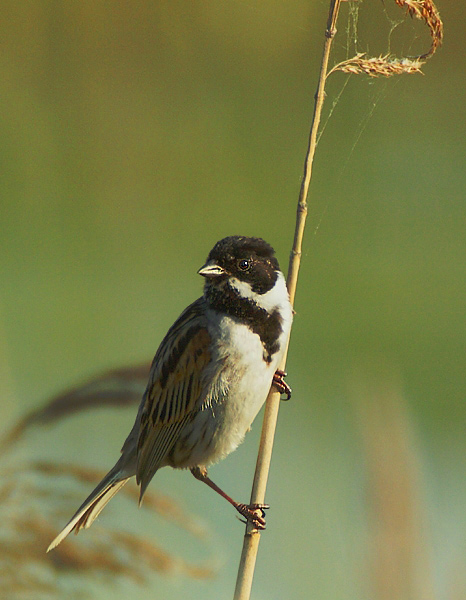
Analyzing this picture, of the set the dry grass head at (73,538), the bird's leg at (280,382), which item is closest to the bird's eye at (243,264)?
the bird's leg at (280,382)

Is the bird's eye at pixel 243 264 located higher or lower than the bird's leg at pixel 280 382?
higher

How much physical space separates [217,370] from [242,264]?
303mm

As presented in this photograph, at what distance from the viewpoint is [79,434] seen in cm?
172

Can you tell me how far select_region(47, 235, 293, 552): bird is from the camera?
183 cm

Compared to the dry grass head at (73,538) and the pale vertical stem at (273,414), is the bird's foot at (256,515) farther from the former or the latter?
the dry grass head at (73,538)

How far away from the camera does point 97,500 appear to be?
6.22 ft

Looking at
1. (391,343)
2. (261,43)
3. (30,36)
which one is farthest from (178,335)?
(261,43)

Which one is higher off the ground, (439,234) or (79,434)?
(439,234)

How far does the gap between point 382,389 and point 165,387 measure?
2.76 feet

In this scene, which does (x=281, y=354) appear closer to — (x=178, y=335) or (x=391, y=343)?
(x=178, y=335)

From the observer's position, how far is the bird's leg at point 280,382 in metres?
1.95

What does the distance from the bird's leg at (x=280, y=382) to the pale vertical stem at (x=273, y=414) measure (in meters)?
0.26

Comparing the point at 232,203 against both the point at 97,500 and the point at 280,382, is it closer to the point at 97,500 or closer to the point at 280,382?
the point at 280,382

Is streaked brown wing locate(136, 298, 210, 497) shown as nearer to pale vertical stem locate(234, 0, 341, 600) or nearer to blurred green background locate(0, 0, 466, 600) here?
blurred green background locate(0, 0, 466, 600)
